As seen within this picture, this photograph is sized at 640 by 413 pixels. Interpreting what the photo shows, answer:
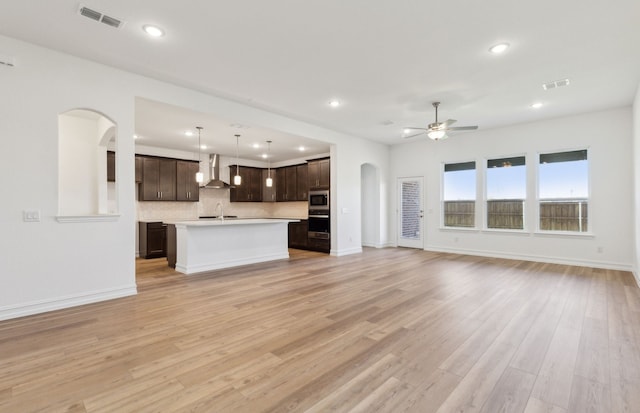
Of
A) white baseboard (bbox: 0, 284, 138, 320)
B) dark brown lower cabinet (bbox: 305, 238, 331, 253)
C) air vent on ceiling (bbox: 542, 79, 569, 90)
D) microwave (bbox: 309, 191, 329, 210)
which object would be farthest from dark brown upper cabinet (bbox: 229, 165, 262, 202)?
air vent on ceiling (bbox: 542, 79, 569, 90)

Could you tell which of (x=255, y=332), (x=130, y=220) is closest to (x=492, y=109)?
(x=255, y=332)

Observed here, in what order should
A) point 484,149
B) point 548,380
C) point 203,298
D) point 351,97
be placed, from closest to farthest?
1. point 548,380
2. point 203,298
3. point 351,97
4. point 484,149

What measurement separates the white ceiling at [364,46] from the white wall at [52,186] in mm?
290

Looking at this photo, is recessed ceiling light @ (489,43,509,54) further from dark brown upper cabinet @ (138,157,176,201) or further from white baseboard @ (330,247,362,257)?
dark brown upper cabinet @ (138,157,176,201)

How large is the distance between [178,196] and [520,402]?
8347 millimetres

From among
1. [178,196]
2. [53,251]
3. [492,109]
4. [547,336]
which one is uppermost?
[492,109]

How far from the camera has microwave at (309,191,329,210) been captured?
8125 millimetres

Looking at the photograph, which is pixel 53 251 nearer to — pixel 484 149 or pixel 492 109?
pixel 492 109

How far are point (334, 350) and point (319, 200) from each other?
6.00 m

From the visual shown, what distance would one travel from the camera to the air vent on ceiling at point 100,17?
286 centimetres

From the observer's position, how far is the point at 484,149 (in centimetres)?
738

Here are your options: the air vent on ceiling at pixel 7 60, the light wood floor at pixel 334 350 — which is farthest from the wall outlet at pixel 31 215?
the air vent on ceiling at pixel 7 60

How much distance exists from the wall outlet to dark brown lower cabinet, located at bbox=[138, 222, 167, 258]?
4104 millimetres

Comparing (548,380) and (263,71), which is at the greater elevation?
(263,71)
